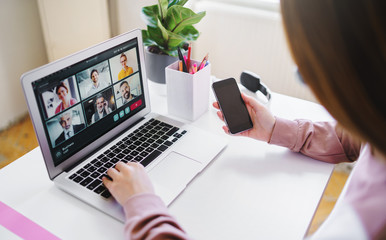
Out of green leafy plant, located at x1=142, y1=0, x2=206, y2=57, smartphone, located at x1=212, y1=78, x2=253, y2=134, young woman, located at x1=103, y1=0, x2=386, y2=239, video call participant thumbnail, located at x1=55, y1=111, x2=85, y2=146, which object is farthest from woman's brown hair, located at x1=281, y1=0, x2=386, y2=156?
green leafy plant, located at x1=142, y1=0, x2=206, y2=57

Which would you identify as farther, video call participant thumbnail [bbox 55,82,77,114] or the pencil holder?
the pencil holder

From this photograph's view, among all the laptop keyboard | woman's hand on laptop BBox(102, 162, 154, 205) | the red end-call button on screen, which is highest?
the red end-call button on screen

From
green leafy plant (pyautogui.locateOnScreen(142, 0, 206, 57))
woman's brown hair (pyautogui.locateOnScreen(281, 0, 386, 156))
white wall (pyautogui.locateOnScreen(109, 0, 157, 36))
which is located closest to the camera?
woman's brown hair (pyautogui.locateOnScreen(281, 0, 386, 156))

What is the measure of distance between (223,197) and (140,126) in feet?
1.06

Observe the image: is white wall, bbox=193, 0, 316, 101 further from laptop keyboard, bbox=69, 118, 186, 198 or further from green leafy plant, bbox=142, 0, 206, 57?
laptop keyboard, bbox=69, 118, 186, 198

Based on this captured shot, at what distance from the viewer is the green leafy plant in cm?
103

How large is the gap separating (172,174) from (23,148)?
1592mm

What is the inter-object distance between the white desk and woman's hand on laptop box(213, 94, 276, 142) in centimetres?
3

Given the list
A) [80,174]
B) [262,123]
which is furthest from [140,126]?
[262,123]

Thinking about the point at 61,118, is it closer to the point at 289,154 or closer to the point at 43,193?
the point at 43,193

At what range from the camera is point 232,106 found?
88 centimetres

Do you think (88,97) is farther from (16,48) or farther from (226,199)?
(16,48)

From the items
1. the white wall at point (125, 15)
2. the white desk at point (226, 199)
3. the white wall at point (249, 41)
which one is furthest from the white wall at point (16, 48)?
the white desk at point (226, 199)

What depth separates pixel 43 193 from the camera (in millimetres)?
715
